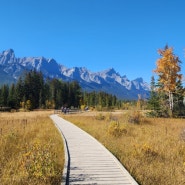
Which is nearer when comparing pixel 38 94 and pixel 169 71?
pixel 169 71

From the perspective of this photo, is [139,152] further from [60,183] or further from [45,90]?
[45,90]

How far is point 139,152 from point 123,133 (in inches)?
286

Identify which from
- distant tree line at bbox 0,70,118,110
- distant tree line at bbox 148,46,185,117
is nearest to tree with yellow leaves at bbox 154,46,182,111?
distant tree line at bbox 148,46,185,117

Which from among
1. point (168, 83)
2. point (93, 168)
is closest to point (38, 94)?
point (168, 83)

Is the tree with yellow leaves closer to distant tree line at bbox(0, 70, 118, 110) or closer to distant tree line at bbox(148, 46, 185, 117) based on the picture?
distant tree line at bbox(148, 46, 185, 117)

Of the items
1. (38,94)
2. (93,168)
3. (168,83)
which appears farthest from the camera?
(38,94)

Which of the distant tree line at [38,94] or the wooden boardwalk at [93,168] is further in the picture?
the distant tree line at [38,94]

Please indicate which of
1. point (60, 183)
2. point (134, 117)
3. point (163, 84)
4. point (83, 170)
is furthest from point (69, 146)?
point (163, 84)

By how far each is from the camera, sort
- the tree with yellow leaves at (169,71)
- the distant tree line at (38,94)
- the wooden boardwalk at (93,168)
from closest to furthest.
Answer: the wooden boardwalk at (93,168)
the tree with yellow leaves at (169,71)
the distant tree line at (38,94)

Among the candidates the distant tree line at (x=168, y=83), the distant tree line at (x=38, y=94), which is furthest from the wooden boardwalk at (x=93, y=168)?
the distant tree line at (x=38, y=94)

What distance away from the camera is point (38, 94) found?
3556 inches

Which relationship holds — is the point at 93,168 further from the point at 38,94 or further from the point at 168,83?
the point at 38,94

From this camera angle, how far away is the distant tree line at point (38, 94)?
84188 mm

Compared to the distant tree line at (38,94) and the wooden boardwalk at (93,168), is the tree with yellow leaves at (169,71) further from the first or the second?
the distant tree line at (38,94)
